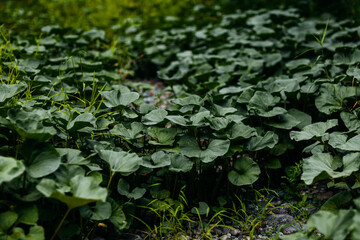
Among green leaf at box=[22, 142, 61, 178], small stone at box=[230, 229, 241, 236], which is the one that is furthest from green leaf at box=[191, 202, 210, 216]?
green leaf at box=[22, 142, 61, 178]

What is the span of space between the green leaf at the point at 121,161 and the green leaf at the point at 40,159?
7.9 inches

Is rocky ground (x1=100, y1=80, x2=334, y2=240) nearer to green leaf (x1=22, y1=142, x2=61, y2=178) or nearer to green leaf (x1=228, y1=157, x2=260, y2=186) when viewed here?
green leaf (x1=228, y1=157, x2=260, y2=186)

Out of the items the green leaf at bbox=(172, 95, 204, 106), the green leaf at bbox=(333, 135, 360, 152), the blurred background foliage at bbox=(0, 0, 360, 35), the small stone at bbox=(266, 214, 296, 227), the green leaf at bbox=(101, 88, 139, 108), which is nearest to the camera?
the green leaf at bbox=(333, 135, 360, 152)

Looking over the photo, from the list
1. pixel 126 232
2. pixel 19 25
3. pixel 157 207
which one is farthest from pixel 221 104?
pixel 19 25

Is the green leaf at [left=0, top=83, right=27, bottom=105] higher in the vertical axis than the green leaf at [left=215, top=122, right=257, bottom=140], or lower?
higher

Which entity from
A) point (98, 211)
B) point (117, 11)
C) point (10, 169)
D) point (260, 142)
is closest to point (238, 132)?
point (260, 142)

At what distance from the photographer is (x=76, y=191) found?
1252mm

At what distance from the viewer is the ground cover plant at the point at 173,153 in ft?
4.41

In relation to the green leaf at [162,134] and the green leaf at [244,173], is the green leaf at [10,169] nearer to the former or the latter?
the green leaf at [162,134]

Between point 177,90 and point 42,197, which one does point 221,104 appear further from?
point 42,197

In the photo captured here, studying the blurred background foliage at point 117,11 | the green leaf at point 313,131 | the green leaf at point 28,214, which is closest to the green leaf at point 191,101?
the green leaf at point 313,131

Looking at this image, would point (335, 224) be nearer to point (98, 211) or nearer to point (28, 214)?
point (98, 211)

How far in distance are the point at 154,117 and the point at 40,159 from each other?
63 cm

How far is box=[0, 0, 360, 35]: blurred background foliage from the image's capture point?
15.2ft
